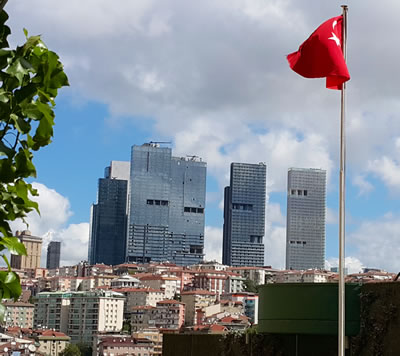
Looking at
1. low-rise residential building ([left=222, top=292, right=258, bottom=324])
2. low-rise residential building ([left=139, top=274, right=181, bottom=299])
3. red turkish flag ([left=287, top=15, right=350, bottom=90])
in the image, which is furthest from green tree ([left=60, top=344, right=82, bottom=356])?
red turkish flag ([left=287, top=15, right=350, bottom=90])

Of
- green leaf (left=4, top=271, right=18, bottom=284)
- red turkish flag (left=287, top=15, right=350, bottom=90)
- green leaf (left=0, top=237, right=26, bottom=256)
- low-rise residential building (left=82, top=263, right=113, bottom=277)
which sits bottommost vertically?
green leaf (left=4, top=271, right=18, bottom=284)

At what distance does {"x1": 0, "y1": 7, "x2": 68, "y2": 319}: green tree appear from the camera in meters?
2.16

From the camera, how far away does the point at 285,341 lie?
1250 cm

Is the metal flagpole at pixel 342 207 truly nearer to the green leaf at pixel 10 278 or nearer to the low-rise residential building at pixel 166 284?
the green leaf at pixel 10 278

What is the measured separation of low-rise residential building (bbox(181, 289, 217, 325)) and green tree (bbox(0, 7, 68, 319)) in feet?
374

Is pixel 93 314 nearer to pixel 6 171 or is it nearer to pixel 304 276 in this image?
pixel 304 276

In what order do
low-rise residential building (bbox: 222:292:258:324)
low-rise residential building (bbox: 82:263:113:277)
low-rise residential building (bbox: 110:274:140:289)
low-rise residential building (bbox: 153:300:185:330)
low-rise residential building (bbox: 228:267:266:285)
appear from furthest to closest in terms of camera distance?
1. low-rise residential building (bbox: 82:263:113:277)
2. low-rise residential building (bbox: 228:267:266:285)
3. low-rise residential building (bbox: 110:274:140:289)
4. low-rise residential building (bbox: 222:292:258:324)
5. low-rise residential building (bbox: 153:300:185:330)

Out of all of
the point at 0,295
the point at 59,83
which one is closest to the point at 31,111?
the point at 59,83

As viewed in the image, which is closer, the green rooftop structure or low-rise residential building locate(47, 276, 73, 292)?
the green rooftop structure

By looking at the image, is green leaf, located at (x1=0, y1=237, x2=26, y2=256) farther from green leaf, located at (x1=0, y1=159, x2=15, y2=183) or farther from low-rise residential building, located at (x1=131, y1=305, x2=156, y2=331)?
low-rise residential building, located at (x1=131, y1=305, x2=156, y2=331)

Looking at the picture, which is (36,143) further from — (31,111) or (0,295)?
(0,295)

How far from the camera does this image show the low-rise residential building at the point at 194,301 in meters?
117

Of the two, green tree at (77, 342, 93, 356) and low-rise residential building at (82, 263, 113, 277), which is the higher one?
low-rise residential building at (82, 263, 113, 277)

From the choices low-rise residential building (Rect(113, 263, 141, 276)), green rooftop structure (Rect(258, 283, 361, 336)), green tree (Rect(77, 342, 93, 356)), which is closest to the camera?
green rooftop structure (Rect(258, 283, 361, 336))
